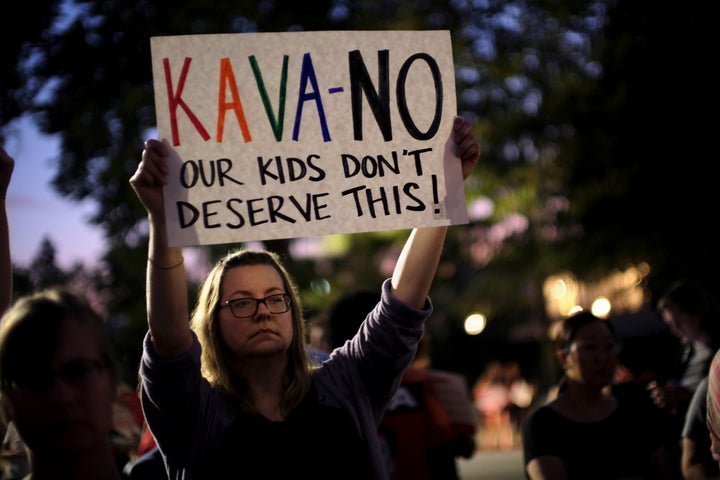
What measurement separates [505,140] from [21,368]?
618 inches

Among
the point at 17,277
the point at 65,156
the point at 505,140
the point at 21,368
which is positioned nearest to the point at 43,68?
the point at 65,156

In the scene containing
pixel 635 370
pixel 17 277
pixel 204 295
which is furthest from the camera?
pixel 17 277

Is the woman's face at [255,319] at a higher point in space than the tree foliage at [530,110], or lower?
lower

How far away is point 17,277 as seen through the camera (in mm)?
16172

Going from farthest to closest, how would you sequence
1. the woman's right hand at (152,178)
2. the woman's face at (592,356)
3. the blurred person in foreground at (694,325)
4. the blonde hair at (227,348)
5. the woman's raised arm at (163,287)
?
the blurred person in foreground at (694,325) < the woman's face at (592,356) < the blonde hair at (227,348) < the woman's right hand at (152,178) < the woman's raised arm at (163,287)

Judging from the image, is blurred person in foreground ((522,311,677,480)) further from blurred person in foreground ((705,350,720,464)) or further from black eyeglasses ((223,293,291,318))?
black eyeglasses ((223,293,291,318))

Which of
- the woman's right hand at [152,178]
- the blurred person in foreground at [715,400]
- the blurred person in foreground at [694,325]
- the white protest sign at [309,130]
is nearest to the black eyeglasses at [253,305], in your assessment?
the white protest sign at [309,130]

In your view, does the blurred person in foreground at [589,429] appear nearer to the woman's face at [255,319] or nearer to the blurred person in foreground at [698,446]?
the blurred person in foreground at [698,446]

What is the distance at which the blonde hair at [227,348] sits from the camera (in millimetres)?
2648

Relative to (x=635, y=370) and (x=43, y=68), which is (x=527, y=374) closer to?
(x=43, y=68)

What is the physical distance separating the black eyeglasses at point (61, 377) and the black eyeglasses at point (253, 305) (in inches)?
38.9

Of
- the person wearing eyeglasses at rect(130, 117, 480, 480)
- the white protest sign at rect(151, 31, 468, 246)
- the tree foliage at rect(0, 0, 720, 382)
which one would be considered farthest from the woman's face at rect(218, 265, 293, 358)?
the tree foliage at rect(0, 0, 720, 382)

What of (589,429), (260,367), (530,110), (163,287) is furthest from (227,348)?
(530,110)

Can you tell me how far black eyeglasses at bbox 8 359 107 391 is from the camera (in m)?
1.71
